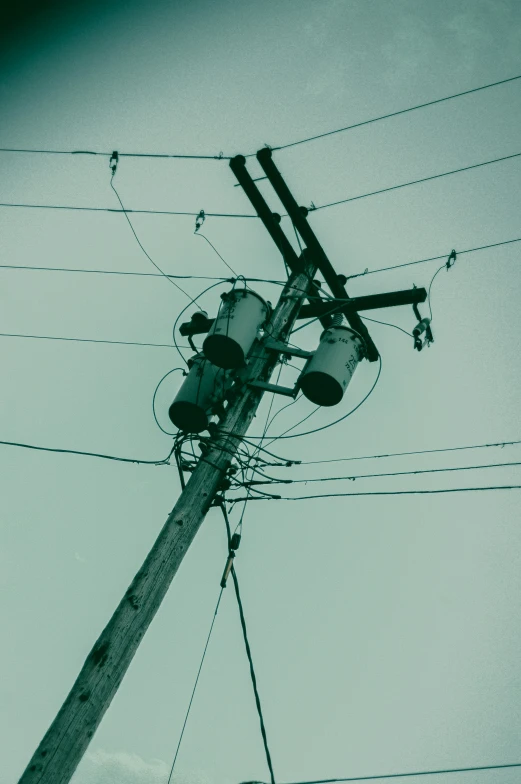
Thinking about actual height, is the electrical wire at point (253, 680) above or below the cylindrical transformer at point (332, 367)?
below

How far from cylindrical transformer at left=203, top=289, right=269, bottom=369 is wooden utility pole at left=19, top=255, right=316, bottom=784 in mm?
198

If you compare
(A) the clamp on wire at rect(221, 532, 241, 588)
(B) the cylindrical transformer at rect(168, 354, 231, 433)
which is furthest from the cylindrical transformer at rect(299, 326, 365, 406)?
(A) the clamp on wire at rect(221, 532, 241, 588)

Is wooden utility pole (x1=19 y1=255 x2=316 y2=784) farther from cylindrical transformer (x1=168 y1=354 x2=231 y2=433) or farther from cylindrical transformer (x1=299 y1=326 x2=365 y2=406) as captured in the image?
cylindrical transformer (x1=299 y1=326 x2=365 y2=406)

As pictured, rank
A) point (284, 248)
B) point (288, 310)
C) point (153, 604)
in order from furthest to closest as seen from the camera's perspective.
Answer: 1. point (284, 248)
2. point (288, 310)
3. point (153, 604)

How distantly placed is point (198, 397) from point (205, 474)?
0.91m

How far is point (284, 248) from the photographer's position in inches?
225

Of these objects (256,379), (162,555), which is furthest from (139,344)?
(162,555)

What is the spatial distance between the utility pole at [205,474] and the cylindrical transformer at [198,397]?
0.21 meters

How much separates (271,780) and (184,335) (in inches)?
156

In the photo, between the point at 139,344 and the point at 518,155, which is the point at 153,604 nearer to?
the point at 139,344

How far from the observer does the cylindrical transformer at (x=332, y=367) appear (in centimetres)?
459

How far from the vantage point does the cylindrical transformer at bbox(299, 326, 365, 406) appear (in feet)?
15.1

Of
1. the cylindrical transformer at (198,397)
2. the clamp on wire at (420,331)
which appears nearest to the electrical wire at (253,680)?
the cylindrical transformer at (198,397)

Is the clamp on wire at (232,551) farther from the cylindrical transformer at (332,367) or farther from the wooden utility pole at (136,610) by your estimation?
the cylindrical transformer at (332,367)
